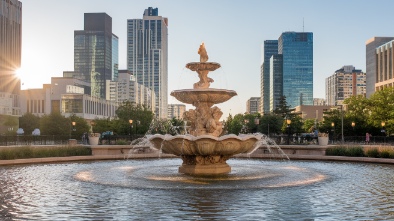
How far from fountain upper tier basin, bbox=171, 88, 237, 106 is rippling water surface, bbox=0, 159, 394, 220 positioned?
12.7ft

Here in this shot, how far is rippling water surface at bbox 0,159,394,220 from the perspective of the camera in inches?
395

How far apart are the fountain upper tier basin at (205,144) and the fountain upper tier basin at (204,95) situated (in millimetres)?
2748

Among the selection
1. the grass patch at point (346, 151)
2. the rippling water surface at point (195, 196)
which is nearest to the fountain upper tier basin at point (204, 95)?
the rippling water surface at point (195, 196)

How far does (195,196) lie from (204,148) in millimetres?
5642

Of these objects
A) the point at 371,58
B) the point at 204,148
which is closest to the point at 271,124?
the point at 371,58

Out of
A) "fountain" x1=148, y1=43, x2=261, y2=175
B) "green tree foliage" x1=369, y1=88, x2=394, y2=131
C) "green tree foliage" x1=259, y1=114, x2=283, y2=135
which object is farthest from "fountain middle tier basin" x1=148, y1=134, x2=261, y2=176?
"green tree foliage" x1=259, y1=114, x2=283, y2=135

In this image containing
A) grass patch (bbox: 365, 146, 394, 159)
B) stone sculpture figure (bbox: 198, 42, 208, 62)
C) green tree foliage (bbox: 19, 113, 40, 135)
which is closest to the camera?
stone sculpture figure (bbox: 198, 42, 208, 62)

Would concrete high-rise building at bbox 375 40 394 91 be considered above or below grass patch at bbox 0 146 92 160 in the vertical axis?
above

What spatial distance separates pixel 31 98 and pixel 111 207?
164408 mm

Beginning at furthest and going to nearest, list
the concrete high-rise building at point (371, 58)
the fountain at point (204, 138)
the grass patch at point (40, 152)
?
1. the concrete high-rise building at point (371, 58)
2. the grass patch at point (40, 152)
3. the fountain at point (204, 138)

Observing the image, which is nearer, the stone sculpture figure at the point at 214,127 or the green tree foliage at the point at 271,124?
the stone sculpture figure at the point at 214,127

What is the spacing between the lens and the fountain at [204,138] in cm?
1786

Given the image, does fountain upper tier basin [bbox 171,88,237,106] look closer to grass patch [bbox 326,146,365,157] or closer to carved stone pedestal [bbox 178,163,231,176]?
carved stone pedestal [bbox 178,163,231,176]

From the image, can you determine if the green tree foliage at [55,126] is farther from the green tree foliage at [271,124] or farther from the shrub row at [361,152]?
the shrub row at [361,152]
